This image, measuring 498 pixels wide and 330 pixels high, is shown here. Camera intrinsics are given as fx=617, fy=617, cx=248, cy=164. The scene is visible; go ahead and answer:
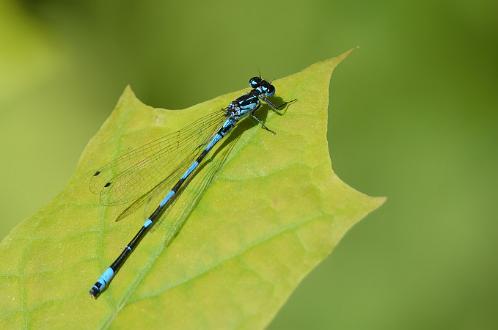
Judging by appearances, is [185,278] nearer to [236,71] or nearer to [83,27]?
[236,71]

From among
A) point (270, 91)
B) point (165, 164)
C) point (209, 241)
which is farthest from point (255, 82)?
point (209, 241)

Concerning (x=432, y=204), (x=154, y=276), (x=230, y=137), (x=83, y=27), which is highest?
(x=83, y=27)

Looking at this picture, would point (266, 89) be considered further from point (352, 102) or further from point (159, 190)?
point (352, 102)

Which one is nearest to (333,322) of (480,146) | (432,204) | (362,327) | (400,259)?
(362,327)

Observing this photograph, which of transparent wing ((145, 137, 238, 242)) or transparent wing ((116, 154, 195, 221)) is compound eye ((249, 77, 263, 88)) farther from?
transparent wing ((145, 137, 238, 242))

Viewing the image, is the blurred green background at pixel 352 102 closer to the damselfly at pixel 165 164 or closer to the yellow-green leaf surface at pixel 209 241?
the damselfly at pixel 165 164
